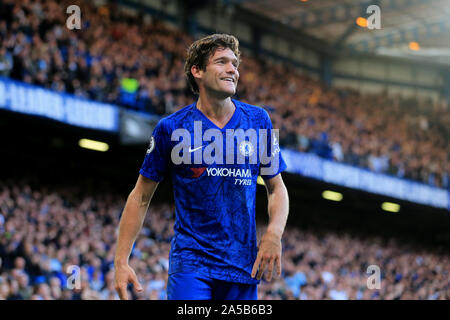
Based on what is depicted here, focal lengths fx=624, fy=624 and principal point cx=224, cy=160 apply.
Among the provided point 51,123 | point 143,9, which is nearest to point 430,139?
point 143,9

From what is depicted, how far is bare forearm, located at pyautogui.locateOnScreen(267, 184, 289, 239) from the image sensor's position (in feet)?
10.9

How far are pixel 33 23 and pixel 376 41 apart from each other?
2022 cm

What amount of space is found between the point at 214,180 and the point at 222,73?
0.60 m

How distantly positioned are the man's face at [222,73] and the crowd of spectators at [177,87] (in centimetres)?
1078

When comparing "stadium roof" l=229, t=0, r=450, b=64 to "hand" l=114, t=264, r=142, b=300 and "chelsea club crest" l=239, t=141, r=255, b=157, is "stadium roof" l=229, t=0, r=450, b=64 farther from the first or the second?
"hand" l=114, t=264, r=142, b=300

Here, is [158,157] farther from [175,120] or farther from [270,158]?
[270,158]

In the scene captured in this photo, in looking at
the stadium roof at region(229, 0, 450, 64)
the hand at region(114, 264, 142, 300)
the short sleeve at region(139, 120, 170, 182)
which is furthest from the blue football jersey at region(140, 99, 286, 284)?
the stadium roof at region(229, 0, 450, 64)

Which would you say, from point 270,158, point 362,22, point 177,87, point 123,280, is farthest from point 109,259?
point 362,22

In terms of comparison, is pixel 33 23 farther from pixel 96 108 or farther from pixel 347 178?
pixel 347 178

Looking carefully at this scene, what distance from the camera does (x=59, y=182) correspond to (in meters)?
16.0

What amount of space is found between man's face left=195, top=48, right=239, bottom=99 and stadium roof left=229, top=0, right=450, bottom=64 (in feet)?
74.2

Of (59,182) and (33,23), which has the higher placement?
(33,23)

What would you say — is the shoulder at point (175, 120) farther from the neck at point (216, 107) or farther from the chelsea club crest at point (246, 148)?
the chelsea club crest at point (246, 148)

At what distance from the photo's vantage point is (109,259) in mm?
13406
